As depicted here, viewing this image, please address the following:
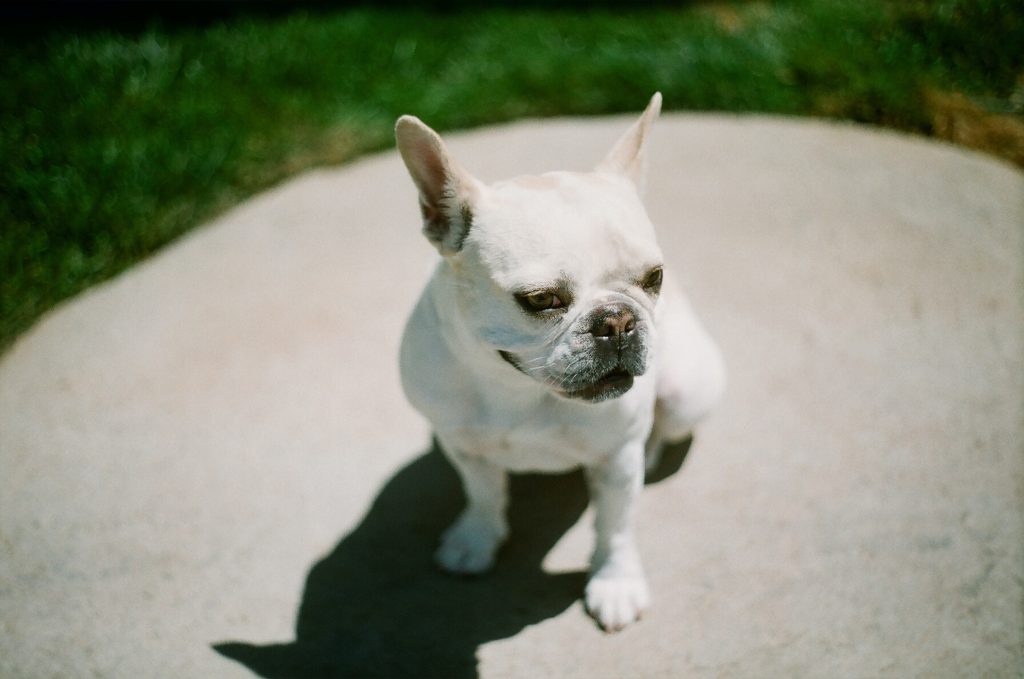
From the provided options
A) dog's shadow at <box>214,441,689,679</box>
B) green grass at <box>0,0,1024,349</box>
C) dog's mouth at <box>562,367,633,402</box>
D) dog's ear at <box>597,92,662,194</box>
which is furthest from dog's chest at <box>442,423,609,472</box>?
green grass at <box>0,0,1024,349</box>

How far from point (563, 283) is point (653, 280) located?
342 mm

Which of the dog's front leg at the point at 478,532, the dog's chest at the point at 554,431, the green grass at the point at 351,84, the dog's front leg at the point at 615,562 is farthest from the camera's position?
the green grass at the point at 351,84

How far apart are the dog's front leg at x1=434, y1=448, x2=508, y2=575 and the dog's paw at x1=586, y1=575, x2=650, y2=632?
418 millimetres

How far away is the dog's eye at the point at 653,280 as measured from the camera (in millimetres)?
2238

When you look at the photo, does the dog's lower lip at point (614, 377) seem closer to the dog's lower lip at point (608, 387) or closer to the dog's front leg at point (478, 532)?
the dog's lower lip at point (608, 387)

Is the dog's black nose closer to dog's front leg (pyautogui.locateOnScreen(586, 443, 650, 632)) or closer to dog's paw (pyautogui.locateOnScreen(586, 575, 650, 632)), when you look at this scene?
dog's front leg (pyautogui.locateOnScreen(586, 443, 650, 632))

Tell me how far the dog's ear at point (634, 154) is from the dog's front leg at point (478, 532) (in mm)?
1174

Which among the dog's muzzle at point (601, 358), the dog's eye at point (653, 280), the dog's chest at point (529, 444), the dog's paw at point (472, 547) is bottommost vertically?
the dog's paw at point (472, 547)

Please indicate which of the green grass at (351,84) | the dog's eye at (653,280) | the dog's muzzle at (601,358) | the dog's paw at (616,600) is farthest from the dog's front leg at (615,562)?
the green grass at (351,84)

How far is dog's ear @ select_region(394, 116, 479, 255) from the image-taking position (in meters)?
2.15

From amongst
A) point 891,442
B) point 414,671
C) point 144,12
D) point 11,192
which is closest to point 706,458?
point 891,442

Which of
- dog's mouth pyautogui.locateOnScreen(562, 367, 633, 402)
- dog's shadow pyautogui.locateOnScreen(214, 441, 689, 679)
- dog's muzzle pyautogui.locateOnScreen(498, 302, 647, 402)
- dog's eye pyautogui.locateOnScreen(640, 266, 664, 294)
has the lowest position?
dog's shadow pyautogui.locateOnScreen(214, 441, 689, 679)

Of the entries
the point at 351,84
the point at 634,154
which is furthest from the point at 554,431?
the point at 351,84

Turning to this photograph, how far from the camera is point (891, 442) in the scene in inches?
135
